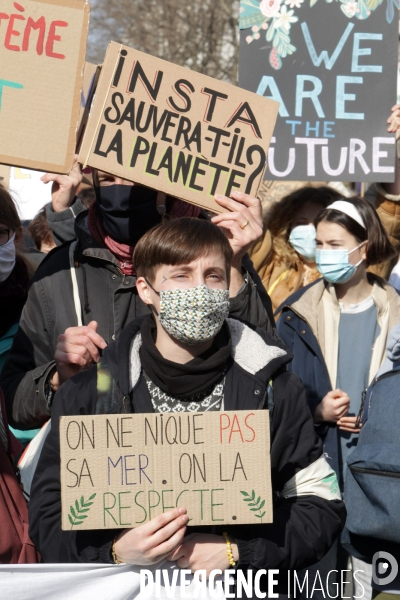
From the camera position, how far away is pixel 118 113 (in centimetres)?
338

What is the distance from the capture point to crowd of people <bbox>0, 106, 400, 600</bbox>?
2750mm

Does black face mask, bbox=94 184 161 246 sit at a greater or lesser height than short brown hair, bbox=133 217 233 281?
greater

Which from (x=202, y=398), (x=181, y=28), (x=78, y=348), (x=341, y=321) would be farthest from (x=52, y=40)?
(x=181, y=28)

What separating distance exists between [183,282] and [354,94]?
121 inches

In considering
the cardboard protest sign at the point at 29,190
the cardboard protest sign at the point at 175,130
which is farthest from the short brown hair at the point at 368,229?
the cardboard protest sign at the point at 29,190

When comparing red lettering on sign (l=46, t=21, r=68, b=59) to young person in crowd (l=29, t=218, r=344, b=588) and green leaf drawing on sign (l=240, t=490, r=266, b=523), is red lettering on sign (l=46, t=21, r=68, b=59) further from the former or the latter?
green leaf drawing on sign (l=240, t=490, r=266, b=523)

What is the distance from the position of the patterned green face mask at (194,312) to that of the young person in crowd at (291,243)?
3.21 m

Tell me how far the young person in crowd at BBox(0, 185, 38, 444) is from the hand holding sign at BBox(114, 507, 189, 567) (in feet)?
4.45

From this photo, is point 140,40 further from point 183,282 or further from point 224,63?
point 183,282

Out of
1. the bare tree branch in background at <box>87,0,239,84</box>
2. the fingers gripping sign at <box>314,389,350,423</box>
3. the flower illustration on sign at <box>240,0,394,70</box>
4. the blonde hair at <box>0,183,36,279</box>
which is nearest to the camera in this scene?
the blonde hair at <box>0,183,36,279</box>

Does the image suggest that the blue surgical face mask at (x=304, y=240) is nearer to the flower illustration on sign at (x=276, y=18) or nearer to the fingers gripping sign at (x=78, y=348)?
the flower illustration on sign at (x=276, y=18)

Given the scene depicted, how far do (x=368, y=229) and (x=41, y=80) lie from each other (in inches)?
93.1

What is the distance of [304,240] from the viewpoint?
19.8 ft

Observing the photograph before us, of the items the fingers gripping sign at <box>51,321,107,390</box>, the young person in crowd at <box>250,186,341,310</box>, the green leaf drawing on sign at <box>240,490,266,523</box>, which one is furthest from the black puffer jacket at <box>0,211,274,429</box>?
the young person in crowd at <box>250,186,341,310</box>
